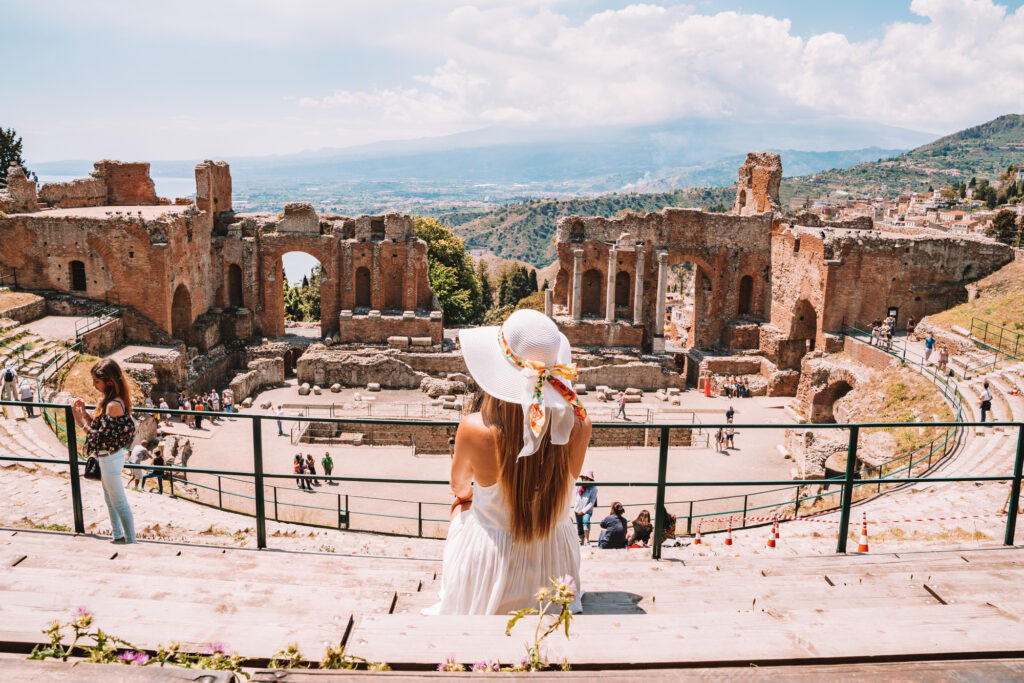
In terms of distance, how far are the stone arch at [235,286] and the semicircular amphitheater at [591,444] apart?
7.3 inches

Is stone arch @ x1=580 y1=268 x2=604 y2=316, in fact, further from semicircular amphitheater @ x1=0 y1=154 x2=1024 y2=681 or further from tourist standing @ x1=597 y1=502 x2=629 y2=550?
tourist standing @ x1=597 y1=502 x2=629 y2=550

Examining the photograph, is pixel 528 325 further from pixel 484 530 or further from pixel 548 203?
pixel 548 203

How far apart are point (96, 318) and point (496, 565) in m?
Answer: 25.5

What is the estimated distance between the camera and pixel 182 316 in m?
28.3

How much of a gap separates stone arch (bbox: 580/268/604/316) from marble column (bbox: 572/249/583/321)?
1.54 meters

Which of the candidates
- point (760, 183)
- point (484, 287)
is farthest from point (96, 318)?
point (484, 287)

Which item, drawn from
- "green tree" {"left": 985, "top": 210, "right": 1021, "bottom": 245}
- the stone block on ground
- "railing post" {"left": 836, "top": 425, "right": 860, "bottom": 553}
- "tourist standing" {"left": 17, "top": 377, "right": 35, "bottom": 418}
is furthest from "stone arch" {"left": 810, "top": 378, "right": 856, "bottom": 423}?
"green tree" {"left": 985, "top": 210, "right": 1021, "bottom": 245}

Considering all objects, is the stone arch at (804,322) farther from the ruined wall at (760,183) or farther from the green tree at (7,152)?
the green tree at (7,152)

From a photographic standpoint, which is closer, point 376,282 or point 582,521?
point 582,521

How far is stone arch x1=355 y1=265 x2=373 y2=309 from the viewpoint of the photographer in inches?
1252

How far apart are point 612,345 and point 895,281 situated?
11128mm

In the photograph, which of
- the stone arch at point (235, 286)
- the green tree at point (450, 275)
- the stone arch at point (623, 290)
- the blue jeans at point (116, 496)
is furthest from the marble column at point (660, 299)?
the blue jeans at point (116, 496)

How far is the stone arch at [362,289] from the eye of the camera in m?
31.8

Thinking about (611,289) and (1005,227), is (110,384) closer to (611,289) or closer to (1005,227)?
(611,289)
